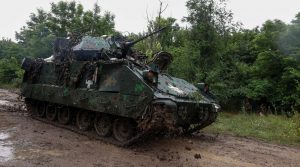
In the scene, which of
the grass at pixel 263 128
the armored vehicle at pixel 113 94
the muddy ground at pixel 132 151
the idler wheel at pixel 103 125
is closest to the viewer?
the muddy ground at pixel 132 151

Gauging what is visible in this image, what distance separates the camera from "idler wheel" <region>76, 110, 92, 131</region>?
33.4ft

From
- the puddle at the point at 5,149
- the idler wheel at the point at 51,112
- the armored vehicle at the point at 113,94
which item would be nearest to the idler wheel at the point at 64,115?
the armored vehicle at the point at 113,94

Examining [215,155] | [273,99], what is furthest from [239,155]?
[273,99]

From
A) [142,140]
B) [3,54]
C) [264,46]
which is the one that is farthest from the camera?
[3,54]

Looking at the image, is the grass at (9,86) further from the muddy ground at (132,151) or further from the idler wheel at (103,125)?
the idler wheel at (103,125)

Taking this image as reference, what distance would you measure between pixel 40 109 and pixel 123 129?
480 centimetres

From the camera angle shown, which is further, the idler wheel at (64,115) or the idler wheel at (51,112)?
the idler wheel at (51,112)

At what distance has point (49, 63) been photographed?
12.2 m

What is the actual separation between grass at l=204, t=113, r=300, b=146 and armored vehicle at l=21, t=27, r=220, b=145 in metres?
2.01

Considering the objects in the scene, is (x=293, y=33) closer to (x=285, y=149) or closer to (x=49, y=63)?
(x=285, y=149)

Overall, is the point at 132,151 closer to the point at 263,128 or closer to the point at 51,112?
the point at 51,112

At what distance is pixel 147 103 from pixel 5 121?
5411 millimetres

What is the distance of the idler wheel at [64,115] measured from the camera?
11.1 m

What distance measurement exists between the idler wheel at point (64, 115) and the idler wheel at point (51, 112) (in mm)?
322
